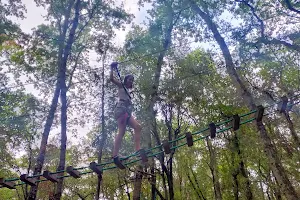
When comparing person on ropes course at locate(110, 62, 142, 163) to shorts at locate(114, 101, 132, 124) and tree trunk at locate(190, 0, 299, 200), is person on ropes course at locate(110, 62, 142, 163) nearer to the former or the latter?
shorts at locate(114, 101, 132, 124)

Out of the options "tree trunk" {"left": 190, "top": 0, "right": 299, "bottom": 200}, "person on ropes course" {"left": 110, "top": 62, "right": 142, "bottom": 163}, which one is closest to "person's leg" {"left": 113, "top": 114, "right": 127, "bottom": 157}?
"person on ropes course" {"left": 110, "top": 62, "right": 142, "bottom": 163}

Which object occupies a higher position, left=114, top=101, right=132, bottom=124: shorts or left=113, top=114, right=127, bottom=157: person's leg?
left=114, top=101, right=132, bottom=124: shorts

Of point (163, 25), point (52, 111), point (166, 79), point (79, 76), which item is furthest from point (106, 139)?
point (163, 25)

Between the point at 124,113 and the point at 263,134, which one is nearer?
the point at 124,113

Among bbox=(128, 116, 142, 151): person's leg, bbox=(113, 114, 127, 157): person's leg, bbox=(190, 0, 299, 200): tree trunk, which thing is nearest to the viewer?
bbox=(113, 114, 127, 157): person's leg

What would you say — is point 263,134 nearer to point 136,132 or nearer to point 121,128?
point 136,132

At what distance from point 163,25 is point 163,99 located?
10.9 ft

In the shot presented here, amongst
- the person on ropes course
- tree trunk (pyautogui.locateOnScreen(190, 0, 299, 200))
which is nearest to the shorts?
the person on ropes course

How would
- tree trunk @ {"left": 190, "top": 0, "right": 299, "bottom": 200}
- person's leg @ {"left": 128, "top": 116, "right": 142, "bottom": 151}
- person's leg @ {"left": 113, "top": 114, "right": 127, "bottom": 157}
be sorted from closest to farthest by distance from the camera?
person's leg @ {"left": 113, "top": 114, "right": 127, "bottom": 157}, person's leg @ {"left": 128, "top": 116, "right": 142, "bottom": 151}, tree trunk @ {"left": 190, "top": 0, "right": 299, "bottom": 200}

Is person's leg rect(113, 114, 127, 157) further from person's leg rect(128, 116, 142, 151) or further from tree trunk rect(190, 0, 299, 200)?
tree trunk rect(190, 0, 299, 200)

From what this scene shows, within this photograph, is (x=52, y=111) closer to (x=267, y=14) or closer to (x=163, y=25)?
(x=163, y=25)

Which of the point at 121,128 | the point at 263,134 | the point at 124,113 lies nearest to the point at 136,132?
the point at 121,128

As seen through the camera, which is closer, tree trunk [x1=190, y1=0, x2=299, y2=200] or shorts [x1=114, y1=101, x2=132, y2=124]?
A: shorts [x1=114, y1=101, x2=132, y2=124]

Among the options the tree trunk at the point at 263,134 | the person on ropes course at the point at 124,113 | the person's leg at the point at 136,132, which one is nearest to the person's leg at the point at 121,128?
the person on ropes course at the point at 124,113
